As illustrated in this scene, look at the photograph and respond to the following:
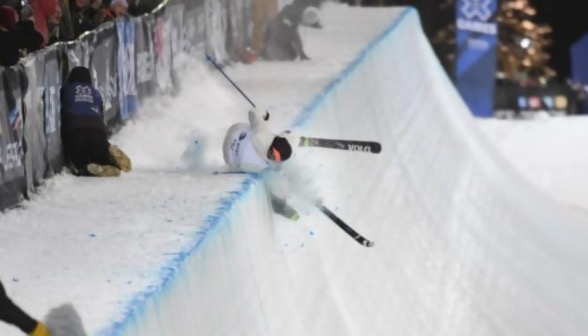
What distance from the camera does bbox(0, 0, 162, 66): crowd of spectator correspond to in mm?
6340

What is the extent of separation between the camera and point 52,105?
7.22 meters

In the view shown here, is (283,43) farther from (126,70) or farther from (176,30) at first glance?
(126,70)

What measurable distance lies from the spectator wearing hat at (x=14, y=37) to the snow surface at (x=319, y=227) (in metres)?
0.77

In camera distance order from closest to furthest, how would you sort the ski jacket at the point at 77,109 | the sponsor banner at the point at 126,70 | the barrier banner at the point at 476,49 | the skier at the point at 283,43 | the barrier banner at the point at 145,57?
the ski jacket at the point at 77,109, the sponsor banner at the point at 126,70, the barrier banner at the point at 145,57, the skier at the point at 283,43, the barrier banner at the point at 476,49

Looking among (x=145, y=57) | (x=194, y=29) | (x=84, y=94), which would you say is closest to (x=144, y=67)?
(x=145, y=57)

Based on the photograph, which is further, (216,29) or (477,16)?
(477,16)

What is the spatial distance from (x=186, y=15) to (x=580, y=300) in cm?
446

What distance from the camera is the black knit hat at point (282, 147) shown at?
22.3 feet

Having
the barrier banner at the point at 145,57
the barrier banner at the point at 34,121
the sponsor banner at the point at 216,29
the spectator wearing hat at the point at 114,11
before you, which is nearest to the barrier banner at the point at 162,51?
the barrier banner at the point at 145,57

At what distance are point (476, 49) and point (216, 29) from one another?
12.2m

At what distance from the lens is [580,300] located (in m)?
9.40

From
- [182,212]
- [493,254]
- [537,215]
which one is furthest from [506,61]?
[182,212]

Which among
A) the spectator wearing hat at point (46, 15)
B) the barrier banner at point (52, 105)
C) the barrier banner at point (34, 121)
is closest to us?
the barrier banner at point (34, 121)

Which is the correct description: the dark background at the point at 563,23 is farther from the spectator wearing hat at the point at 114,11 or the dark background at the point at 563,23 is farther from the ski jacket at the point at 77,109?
the ski jacket at the point at 77,109
